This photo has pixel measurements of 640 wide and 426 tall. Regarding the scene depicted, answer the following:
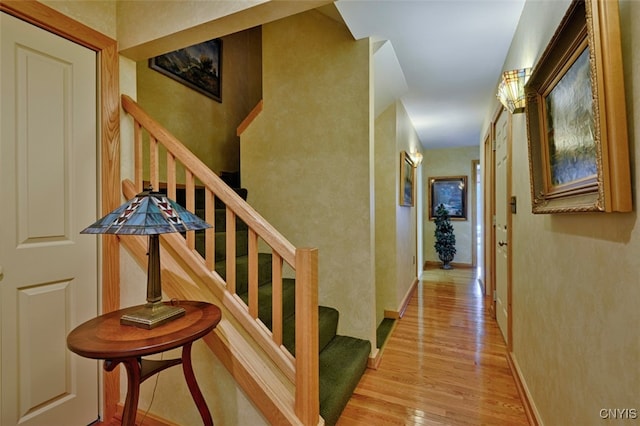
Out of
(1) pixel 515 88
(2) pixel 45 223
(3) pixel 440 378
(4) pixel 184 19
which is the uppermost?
(4) pixel 184 19

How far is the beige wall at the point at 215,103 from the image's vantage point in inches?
101

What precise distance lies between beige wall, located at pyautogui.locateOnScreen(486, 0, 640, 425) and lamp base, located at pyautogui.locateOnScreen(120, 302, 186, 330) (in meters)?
1.51

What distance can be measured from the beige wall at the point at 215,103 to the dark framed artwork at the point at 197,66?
0.06 meters

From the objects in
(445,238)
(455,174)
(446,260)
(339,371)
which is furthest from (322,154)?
(455,174)

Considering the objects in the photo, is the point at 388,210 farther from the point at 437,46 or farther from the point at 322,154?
the point at 437,46

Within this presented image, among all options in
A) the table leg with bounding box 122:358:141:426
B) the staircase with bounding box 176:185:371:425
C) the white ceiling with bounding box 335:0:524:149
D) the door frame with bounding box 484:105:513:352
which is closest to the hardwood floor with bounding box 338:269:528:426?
the staircase with bounding box 176:185:371:425

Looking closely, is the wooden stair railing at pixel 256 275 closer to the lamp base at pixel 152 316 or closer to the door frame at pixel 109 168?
the door frame at pixel 109 168

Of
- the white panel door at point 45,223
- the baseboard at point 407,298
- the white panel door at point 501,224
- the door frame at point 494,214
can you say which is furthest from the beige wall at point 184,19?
the baseboard at point 407,298

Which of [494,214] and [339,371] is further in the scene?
[494,214]

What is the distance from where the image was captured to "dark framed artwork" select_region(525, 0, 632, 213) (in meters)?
0.80

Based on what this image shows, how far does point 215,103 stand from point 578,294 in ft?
11.1

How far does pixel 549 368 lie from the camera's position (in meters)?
1.42

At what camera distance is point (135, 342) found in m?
1.01

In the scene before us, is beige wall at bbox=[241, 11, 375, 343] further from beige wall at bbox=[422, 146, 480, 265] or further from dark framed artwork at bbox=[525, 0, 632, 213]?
beige wall at bbox=[422, 146, 480, 265]
